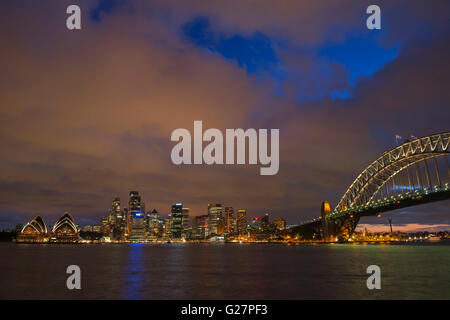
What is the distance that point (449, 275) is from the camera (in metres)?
43.7

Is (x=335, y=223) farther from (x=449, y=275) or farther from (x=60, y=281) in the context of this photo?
(x=60, y=281)

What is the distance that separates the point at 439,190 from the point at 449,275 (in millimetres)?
64883

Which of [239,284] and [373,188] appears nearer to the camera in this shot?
[239,284]

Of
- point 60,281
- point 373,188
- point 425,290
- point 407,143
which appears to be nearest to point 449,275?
point 425,290

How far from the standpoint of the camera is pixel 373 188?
143625 millimetres

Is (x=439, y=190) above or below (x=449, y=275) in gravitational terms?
above

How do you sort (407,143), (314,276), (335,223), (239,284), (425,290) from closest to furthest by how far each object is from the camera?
(425,290)
(239,284)
(314,276)
(407,143)
(335,223)

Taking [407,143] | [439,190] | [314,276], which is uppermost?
[407,143]

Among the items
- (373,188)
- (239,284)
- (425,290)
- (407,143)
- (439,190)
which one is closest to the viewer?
(425,290)
